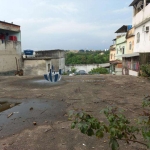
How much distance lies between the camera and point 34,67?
63.4 ft

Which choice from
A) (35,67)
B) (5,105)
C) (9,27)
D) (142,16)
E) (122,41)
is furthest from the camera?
(122,41)

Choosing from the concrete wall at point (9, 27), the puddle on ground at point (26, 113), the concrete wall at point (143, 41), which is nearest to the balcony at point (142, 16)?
the concrete wall at point (143, 41)

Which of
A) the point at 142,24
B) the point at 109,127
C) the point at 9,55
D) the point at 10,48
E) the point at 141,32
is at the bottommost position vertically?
the point at 109,127

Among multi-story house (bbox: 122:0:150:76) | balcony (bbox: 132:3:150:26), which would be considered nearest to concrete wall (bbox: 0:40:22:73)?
multi-story house (bbox: 122:0:150:76)

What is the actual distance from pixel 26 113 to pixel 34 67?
15377 millimetres

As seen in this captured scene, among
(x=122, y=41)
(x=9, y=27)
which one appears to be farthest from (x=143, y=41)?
(x=9, y=27)

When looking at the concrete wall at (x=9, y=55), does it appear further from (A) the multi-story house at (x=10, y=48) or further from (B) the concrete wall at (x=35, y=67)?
(B) the concrete wall at (x=35, y=67)

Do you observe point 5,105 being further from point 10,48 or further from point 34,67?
point 34,67

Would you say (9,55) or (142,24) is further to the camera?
(9,55)

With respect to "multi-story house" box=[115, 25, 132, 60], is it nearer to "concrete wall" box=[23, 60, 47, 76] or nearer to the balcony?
the balcony

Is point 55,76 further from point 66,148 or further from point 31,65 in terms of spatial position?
point 31,65

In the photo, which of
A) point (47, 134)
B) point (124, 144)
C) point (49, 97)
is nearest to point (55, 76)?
point (49, 97)

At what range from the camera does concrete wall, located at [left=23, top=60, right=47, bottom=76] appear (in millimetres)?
19120

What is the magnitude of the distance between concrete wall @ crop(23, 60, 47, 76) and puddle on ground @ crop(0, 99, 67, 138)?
13367 mm
